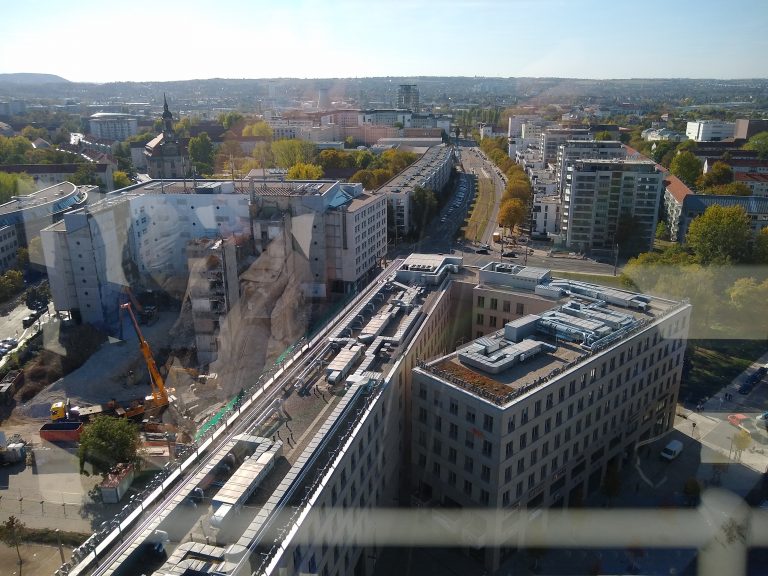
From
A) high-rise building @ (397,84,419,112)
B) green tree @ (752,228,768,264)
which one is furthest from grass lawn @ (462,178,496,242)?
high-rise building @ (397,84,419,112)

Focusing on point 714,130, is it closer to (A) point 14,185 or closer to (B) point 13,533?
(A) point 14,185

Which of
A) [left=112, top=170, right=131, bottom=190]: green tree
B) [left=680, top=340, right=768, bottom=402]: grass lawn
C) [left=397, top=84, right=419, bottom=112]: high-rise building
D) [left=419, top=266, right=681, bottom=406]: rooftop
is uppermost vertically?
[left=397, top=84, right=419, bottom=112]: high-rise building

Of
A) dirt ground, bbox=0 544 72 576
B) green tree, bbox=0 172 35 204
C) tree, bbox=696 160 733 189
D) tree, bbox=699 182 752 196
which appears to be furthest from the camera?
tree, bbox=696 160 733 189

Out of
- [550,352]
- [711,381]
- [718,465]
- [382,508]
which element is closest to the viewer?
[382,508]

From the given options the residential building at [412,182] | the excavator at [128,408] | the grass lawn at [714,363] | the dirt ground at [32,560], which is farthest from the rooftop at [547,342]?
the residential building at [412,182]

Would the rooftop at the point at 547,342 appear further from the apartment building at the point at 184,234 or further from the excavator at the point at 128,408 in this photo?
the apartment building at the point at 184,234

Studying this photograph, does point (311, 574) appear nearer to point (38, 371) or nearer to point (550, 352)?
point (550, 352)

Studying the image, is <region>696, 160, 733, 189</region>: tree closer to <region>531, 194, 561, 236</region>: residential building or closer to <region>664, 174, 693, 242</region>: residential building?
<region>664, 174, 693, 242</region>: residential building

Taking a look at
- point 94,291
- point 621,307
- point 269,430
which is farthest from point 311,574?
point 94,291
